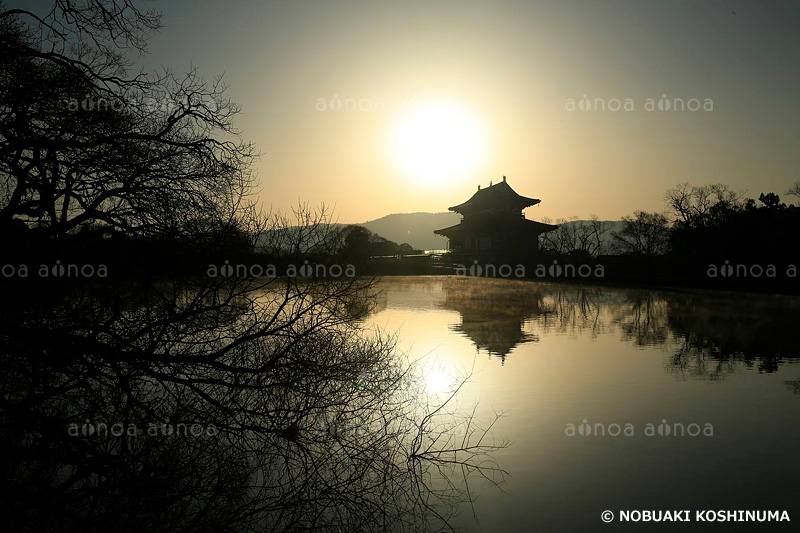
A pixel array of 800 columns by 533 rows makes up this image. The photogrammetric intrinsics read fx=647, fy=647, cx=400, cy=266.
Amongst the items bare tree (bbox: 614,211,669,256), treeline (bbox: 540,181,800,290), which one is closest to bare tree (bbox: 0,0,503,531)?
treeline (bbox: 540,181,800,290)

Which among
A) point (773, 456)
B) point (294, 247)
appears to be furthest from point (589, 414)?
point (294, 247)

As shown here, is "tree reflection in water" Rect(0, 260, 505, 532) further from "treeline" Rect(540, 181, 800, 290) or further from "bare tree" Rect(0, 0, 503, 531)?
"treeline" Rect(540, 181, 800, 290)

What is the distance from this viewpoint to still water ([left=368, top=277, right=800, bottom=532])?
241 inches

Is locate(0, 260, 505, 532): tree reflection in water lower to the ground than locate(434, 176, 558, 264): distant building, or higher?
lower

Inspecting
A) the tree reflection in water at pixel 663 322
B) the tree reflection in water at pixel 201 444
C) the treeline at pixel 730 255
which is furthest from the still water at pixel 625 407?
the treeline at pixel 730 255

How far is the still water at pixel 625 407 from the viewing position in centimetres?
613

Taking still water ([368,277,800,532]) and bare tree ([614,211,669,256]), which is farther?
bare tree ([614,211,669,256])

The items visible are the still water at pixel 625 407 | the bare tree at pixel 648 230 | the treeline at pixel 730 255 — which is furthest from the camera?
the bare tree at pixel 648 230

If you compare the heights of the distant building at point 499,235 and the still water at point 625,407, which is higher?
the distant building at point 499,235

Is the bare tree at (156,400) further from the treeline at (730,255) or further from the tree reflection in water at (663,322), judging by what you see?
the treeline at (730,255)

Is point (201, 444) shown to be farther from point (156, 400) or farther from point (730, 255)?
point (730, 255)

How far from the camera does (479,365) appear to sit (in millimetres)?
12828

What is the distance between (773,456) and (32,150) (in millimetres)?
9079

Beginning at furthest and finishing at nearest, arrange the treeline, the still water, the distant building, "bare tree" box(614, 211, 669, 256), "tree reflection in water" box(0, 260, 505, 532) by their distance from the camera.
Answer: "bare tree" box(614, 211, 669, 256) → the distant building → the treeline → the still water → "tree reflection in water" box(0, 260, 505, 532)
